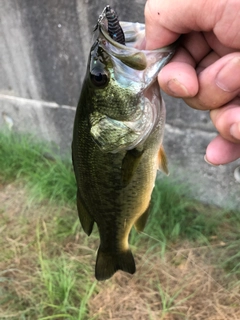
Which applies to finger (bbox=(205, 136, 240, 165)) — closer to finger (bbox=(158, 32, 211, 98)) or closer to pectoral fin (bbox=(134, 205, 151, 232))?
finger (bbox=(158, 32, 211, 98))

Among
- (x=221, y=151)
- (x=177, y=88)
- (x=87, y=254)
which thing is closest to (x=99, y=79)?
(x=177, y=88)

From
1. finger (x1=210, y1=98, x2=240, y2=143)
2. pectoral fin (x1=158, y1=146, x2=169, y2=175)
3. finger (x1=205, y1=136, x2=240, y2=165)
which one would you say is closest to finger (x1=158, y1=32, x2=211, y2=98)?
finger (x1=210, y1=98, x2=240, y2=143)

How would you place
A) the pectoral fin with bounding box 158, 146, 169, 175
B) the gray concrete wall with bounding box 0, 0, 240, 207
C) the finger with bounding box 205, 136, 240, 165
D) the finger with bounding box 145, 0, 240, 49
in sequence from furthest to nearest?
1. the gray concrete wall with bounding box 0, 0, 240, 207
2. the pectoral fin with bounding box 158, 146, 169, 175
3. the finger with bounding box 205, 136, 240, 165
4. the finger with bounding box 145, 0, 240, 49

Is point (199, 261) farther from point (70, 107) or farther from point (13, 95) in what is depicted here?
point (13, 95)

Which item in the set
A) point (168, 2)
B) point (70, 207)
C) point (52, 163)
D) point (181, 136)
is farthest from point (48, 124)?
point (168, 2)

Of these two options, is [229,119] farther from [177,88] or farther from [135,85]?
[135,85]
